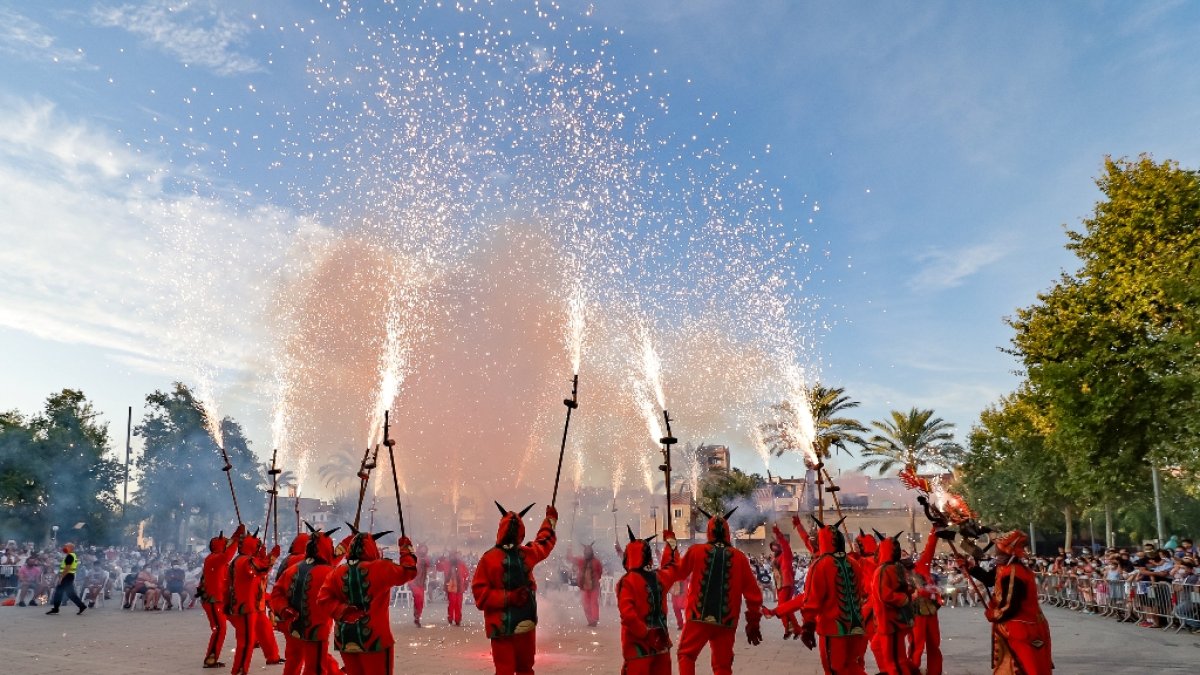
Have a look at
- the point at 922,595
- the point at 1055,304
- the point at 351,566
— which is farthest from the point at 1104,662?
the point at 1055,304

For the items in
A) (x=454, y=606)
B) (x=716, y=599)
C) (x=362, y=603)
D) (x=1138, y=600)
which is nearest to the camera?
(x=362, y=603)

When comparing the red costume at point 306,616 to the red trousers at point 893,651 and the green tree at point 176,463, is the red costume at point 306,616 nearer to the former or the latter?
the red trousers at point 893,651

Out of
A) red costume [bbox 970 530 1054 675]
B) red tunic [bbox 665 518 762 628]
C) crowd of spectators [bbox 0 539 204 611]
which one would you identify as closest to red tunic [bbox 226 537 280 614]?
red tunic [bbox 665 518 762 628]

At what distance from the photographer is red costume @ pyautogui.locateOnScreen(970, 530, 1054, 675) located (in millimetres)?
8969

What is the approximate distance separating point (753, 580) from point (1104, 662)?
8.13 metres

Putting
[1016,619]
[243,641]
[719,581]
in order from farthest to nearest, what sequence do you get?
[243,641], [719,581], [1016,619]

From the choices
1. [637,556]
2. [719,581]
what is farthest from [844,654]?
[637,556]

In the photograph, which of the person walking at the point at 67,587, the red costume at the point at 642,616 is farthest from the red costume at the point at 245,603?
the person walking at the point at 67,587

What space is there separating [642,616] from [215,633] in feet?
26.0

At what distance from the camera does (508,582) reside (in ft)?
29.9

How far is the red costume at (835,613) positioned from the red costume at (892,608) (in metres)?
0.89

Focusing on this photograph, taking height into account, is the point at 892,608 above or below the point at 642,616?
below

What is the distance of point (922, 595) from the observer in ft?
38.9

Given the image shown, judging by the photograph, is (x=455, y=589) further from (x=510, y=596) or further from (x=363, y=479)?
(x=510, y=596)
